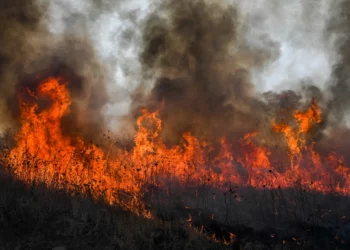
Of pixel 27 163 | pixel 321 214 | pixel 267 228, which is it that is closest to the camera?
pixel 27 163

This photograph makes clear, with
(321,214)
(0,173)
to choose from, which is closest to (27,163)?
(0,173)

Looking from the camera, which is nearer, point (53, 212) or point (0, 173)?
point (53, 212)

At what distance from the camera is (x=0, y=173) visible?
1271 centimetres

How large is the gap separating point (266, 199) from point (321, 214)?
647cm

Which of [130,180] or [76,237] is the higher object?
[130,180]

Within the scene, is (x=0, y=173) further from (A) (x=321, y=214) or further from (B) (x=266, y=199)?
(A) (x=321, y=214)

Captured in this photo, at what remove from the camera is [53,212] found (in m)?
9.38

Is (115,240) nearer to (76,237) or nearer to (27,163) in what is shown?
(76,237)

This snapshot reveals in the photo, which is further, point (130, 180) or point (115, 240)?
point (130, 180)

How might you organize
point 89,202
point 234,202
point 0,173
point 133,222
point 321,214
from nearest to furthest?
point 133,222 → point 89,202 → point 0,173 → point 234,202 → point 321,214

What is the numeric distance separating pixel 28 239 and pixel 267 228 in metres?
19.6

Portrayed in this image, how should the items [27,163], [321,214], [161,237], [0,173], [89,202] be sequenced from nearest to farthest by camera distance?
1. [161,237]
2. [89,202]
3. [0,173]
4. [27,163]
5. [321,214]

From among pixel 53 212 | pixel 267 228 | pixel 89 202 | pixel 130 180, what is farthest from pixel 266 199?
pixel 53 212

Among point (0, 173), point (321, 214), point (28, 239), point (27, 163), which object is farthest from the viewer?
point (321, 214)
